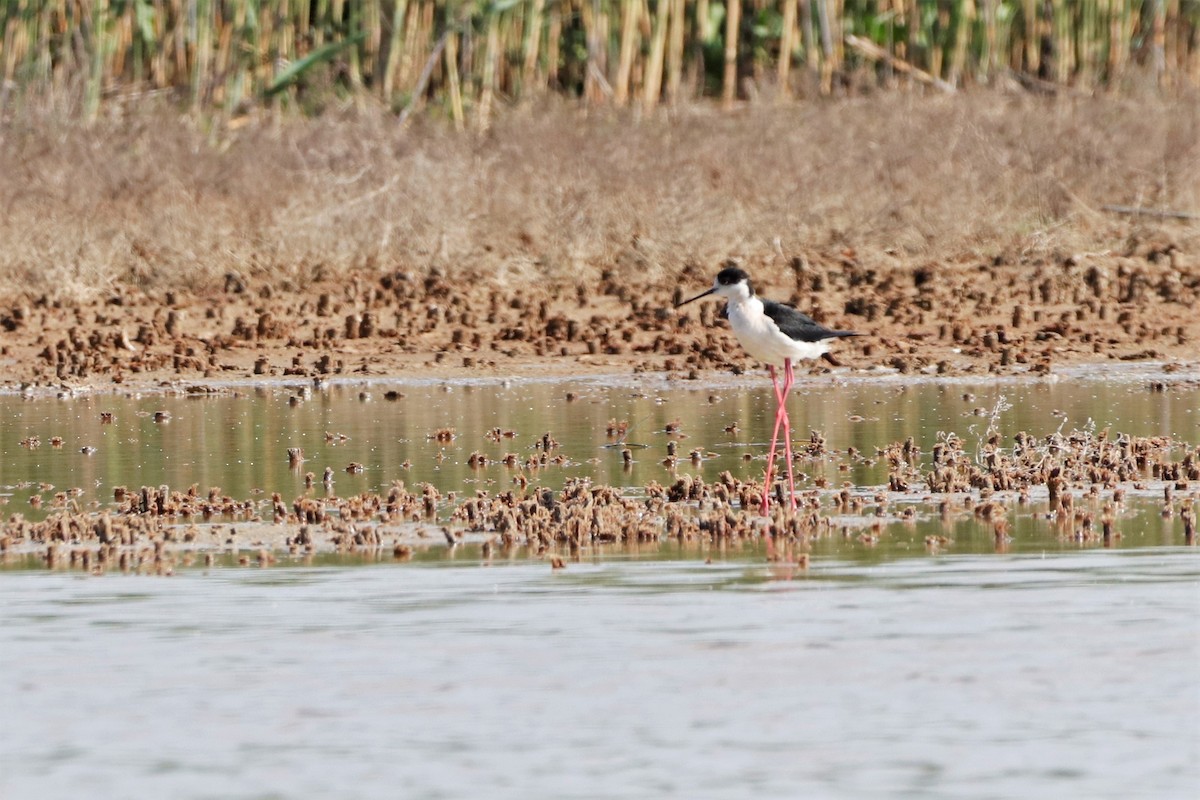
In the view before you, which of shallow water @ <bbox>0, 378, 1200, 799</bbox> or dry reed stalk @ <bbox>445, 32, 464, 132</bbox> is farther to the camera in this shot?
dry reed stalk @ <bbox>445, 32, 464, 132</bbox>

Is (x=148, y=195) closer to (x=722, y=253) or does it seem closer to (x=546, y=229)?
(x=546, y=229)

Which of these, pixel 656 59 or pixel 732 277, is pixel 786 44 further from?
pixel 732 277

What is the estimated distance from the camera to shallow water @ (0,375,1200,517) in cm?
1190

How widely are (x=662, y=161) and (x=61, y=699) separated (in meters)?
15.1

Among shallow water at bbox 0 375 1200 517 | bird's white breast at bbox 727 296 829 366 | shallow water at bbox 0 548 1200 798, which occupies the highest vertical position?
bird's white breast at bbox 727 296 829 366

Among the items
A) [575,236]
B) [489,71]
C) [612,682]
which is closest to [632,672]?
[612,682]

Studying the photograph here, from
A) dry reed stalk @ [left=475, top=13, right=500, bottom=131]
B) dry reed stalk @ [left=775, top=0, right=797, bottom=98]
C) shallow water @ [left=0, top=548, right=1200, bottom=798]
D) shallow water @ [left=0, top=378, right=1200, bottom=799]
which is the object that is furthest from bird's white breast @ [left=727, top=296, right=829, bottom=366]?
dry reed stalk @ [left=775, top=0, right=797, bottom=98]

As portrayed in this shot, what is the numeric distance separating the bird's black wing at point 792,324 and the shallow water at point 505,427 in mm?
604

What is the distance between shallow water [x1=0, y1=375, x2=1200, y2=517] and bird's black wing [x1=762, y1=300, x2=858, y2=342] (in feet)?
1.98

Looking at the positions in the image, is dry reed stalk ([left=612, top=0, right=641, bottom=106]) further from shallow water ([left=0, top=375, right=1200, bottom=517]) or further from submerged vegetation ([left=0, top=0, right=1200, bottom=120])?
shallow water ([left=0, top=375, right=1200, bottom=517])

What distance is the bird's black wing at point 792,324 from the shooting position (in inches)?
510

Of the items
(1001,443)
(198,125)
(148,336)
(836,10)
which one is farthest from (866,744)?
(836,10)

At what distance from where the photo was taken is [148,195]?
803 inches

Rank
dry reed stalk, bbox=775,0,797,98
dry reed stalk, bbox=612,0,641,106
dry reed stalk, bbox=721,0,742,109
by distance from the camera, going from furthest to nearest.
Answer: dry reed stalk, bbox=721,0,742,109 < dry reed stalk, bbox=775,0,797,98 < dry reed stalk, bbox=612,0,641,106
